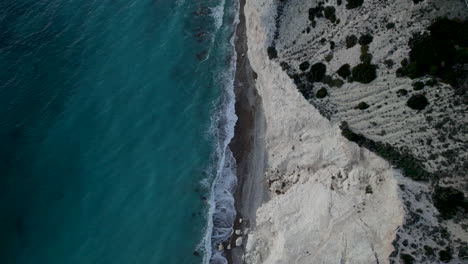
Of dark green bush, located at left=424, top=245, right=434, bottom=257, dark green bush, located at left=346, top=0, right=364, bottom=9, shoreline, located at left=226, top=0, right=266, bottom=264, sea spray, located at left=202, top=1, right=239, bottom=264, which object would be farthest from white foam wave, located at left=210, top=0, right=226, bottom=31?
dark green bush, located at left=424, top=245, right=434, bottom=257

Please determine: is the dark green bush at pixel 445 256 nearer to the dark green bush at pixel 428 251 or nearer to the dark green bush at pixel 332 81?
the dark green bush at pixel 428 251

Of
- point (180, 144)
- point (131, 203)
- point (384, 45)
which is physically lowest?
point (131, 203)

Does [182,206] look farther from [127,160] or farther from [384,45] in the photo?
[384,45]

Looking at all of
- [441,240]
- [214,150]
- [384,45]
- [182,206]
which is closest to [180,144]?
[214,150]

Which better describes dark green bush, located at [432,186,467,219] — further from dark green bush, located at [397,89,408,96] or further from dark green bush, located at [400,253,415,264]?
dark green bush, located at [397,89,408,96]

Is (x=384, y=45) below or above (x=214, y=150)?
above

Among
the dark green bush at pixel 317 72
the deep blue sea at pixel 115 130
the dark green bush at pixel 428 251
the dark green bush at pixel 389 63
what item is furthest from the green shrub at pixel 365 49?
the dark green bush at pixel 428 251

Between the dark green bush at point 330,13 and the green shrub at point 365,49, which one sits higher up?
the dark green bush at point 330,13
